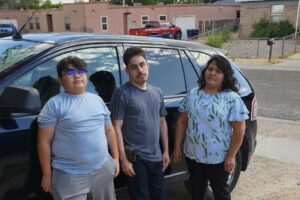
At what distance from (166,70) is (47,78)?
116cm

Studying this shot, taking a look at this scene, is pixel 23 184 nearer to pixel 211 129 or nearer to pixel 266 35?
pixel 211 129

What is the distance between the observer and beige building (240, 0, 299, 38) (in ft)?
98.0

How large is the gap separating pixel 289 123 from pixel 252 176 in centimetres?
275

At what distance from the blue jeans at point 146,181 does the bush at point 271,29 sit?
28.6 meters

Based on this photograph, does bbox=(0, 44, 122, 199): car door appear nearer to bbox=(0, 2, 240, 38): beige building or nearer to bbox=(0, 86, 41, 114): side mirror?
bbox=(0, 86, 41, 114): side mirror

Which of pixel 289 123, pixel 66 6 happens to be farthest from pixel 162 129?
pixel 66 6

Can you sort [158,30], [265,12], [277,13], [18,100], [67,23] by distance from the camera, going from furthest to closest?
[67,23] → [158,30] → [265,12] → [277,13] → [18,100]

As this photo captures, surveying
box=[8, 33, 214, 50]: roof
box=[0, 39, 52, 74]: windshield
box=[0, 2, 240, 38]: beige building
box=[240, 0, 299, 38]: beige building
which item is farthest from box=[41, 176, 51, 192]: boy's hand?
box=[0, 2, 240, 38]: beige building

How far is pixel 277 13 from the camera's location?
30.7 m

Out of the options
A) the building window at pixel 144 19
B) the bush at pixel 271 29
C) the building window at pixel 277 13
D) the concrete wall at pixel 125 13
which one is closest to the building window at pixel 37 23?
the concrete wall at pixel 125 13

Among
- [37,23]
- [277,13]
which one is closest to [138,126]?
[277,13]

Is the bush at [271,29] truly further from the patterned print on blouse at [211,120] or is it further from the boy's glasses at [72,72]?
the boy's glasses at [72,72]

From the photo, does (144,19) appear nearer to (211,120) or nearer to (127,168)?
(211,120)

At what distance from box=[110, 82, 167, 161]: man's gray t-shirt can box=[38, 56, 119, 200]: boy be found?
0.23 meters
